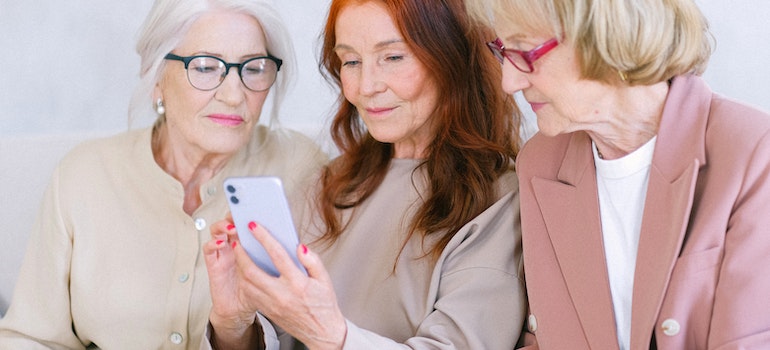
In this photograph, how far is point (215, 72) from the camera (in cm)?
218

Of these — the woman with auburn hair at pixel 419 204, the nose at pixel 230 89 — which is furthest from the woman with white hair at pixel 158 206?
the woman with auburn hair at pixel 419 204

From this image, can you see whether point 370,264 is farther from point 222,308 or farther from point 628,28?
point 628,28

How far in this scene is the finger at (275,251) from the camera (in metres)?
1.56

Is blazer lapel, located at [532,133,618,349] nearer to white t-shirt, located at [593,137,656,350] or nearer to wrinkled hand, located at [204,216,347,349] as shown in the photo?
white t-shirt, located at [593,137,656,350]

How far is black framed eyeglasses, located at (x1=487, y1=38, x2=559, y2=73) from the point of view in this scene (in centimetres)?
158

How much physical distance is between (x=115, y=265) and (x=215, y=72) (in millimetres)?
515

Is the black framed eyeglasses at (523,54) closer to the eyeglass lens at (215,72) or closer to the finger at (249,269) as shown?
the finger at (249,269)

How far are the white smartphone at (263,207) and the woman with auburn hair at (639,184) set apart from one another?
46cm

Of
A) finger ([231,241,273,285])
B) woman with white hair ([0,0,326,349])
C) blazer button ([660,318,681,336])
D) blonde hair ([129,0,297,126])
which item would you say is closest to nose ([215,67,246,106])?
woman with white hair ([0,0,326,349])

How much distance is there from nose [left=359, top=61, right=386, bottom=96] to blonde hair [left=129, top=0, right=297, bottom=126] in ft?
1.29

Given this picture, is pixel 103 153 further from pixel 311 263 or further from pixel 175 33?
pixel 311 263

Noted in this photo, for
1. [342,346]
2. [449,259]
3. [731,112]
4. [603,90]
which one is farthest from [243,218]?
[731,112]

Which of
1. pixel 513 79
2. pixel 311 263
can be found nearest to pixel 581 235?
pixel 513 79

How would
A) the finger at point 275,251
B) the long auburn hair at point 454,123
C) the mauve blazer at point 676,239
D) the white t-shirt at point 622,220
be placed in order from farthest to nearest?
the long auburn hair at point 454,123 → the white t-shirt at point 622,220 → the finger at point 275,251 → the mauve blazer at point 676,239
